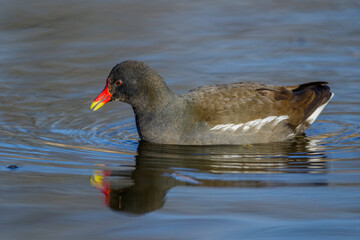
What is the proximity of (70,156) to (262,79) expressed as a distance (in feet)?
12.0

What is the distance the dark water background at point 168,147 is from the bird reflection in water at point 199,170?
18mm

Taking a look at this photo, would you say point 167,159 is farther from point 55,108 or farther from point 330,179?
point 55,108

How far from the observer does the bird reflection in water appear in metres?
5.71

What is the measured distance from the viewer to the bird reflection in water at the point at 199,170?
18.7 ft

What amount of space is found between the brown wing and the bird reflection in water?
1.16ft

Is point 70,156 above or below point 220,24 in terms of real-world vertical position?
below

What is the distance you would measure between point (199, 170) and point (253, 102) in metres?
1.60

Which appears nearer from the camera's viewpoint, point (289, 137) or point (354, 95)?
point (289, 137)

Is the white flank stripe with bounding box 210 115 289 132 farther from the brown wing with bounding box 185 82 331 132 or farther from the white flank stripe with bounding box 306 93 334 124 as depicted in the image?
the white flank stripe with bounding box 306 93 334 124

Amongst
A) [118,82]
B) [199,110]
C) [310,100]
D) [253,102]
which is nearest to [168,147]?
[199,110]

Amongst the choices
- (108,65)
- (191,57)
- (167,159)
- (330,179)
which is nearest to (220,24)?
(191,57)

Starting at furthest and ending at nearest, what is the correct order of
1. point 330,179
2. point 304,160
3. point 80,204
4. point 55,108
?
point 55,108 → point 304,160 → point 330,179 → point 80,204

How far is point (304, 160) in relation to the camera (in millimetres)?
6793

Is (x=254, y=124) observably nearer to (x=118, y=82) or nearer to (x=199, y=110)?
(x=199, y=110)
